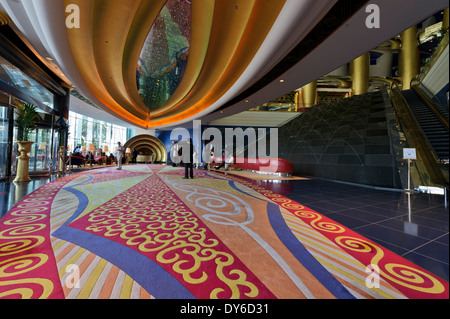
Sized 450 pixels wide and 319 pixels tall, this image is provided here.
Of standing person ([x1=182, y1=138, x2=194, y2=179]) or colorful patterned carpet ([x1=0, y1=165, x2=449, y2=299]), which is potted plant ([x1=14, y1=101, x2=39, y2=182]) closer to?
colorful patterned carpet ([x1=0, y1=165, x2=449, y2=299])

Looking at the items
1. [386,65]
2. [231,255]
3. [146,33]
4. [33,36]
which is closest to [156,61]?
[146,33]

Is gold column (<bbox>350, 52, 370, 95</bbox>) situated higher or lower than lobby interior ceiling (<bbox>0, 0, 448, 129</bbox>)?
higher

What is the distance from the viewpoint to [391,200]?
3.54 metres

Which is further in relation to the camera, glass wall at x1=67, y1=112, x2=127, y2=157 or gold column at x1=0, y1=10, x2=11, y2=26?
glass wall at x1=67, y1=112, x2=127, y2=157

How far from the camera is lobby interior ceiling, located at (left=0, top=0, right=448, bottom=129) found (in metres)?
3.91

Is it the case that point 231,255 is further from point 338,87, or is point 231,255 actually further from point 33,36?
point 338,87

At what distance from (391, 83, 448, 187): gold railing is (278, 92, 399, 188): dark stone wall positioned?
455mm

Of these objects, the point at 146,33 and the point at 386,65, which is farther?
the point at 386,65

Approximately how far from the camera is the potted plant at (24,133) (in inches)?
199

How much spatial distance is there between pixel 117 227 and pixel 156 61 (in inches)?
268

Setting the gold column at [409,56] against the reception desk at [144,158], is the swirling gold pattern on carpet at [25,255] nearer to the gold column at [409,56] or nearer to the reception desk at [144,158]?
the reception desk at [144,158]

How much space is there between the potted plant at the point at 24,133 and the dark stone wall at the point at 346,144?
32.1 feet

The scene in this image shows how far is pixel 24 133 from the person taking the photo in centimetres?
550

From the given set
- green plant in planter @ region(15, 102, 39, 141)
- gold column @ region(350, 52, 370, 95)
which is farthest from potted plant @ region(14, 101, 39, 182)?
gold column @ region(350, 52, 370, 95)
